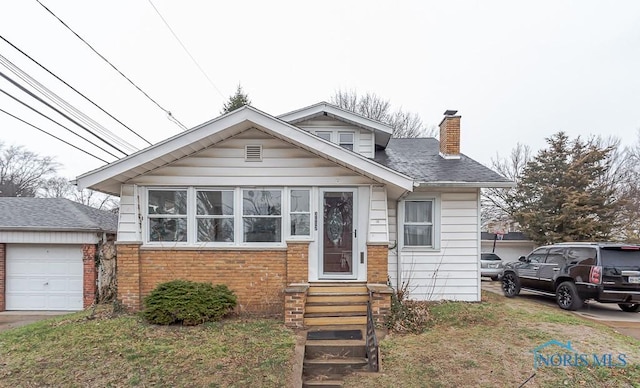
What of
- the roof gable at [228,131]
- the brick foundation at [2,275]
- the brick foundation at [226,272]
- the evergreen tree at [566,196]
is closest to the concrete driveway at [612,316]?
the roof gable at [228,131]

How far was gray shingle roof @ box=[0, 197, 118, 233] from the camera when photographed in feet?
34.3

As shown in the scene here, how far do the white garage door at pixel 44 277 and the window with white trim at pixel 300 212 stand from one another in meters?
8.12

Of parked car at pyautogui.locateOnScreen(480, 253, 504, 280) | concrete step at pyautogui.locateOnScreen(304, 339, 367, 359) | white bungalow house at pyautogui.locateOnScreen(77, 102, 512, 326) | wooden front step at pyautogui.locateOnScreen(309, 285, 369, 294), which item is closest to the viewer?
concrete step at pyautogui.locateOnScreen(304, 339, 367, 359)

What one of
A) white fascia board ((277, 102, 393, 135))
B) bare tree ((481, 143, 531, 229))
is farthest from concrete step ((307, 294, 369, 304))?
bare tree ((481, 143, 531, 229))

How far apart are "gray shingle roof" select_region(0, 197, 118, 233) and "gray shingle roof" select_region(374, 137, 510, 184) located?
9657 mm

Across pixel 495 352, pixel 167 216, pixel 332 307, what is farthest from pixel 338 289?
pixel 167 216

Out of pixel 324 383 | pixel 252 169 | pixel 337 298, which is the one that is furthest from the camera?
pixel 252 169

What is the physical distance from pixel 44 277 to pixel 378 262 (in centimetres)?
1092

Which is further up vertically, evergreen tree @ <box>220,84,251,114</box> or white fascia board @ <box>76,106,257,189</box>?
evergreen tree @ <box>220,84,251,114</box>

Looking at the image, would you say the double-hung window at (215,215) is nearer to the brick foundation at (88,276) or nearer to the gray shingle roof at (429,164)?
the gray shingle roof at (429,164)

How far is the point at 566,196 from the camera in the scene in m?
20.3

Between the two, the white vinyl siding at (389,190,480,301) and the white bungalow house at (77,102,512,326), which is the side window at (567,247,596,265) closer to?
the white vinyl siding at (389,190,480,301)

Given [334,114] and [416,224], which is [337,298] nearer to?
[416,224]

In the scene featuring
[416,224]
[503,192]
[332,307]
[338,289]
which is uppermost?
[503,192]
